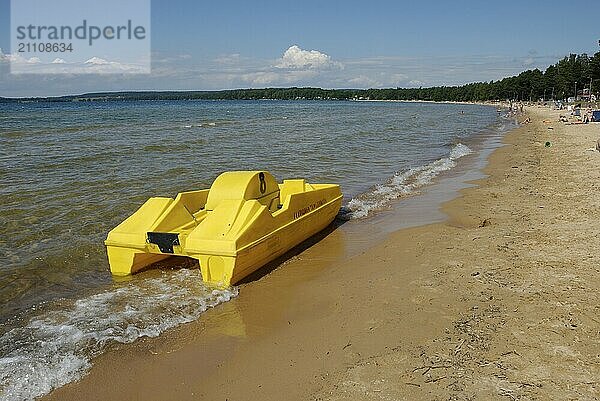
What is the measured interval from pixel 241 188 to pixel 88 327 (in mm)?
2825

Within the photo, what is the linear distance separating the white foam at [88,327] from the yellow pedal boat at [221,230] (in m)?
0.39

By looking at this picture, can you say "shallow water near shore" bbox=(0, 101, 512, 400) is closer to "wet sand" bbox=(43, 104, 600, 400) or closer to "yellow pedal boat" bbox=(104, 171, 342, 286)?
"yellow pedal boat" bbox=(104, 171, 342, 286)

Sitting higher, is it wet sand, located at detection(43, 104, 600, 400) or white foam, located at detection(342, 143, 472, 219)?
white foam, located at detection(342, 143, 472, 219)

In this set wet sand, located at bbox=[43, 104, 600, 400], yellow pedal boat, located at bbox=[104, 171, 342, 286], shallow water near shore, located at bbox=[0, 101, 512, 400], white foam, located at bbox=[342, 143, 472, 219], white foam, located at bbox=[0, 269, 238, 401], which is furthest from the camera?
white foam, located at bbox=[342, 143, 472, 219]

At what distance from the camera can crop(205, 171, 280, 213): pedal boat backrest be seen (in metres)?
7.50

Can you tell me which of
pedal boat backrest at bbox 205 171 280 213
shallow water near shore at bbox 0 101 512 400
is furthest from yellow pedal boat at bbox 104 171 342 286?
shallow water near shore at bbox 0 101 512 400

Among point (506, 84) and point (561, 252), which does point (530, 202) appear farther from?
point (506, 84)

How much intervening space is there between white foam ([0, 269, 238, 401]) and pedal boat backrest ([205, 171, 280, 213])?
1.11m

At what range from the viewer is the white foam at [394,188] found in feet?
36.3

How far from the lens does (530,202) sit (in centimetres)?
1067

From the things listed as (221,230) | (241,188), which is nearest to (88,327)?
(221,230)

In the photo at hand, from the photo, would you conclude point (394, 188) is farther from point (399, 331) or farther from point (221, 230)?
point (399, 331)

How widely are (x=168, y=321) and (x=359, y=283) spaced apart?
2.32 m

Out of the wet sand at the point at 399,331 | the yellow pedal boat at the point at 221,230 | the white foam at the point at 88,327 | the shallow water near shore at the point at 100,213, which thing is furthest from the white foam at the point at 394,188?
the white foam at the point at 88,327
